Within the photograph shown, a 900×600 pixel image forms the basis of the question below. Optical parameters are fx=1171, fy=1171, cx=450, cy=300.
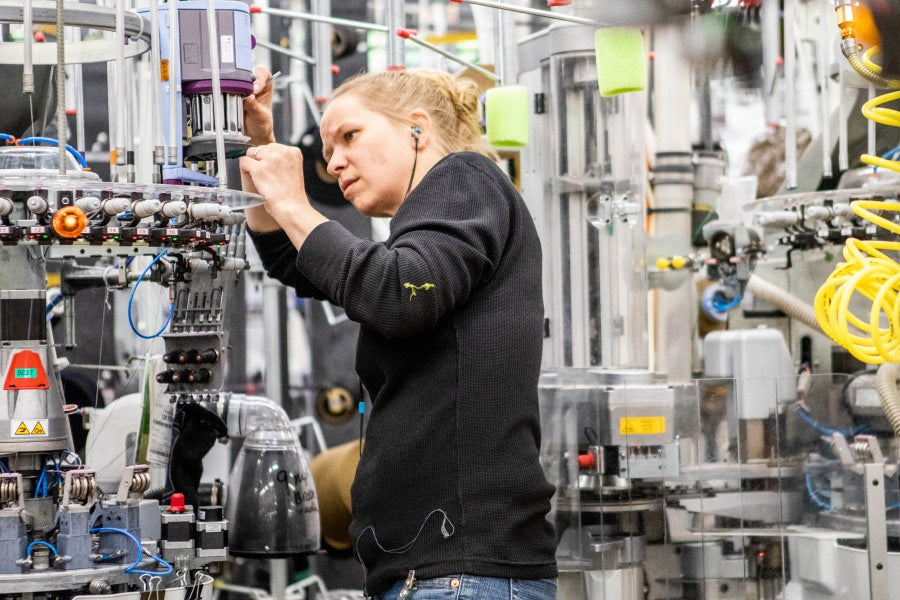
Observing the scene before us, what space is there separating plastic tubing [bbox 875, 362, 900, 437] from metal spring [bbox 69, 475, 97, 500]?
8.07ft

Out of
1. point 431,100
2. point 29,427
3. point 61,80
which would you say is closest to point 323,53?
point 29,427

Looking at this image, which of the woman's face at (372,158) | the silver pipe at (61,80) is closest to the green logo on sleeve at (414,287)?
the woman's face at (372,158)

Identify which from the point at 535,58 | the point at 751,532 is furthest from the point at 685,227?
the point at 751,532

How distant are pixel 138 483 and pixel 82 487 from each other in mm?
267

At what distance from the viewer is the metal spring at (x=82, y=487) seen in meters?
2.90

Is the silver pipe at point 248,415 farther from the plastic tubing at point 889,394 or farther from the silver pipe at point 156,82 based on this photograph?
the plastic tubing at point 889,394

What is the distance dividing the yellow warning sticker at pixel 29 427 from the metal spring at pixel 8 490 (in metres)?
0.12

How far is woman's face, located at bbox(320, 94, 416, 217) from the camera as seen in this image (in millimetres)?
1931

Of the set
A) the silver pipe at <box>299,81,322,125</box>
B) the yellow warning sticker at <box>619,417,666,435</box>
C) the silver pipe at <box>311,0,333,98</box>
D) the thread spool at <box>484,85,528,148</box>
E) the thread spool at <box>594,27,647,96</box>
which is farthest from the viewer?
the silver pipe at <box>299,81,322,125</box>

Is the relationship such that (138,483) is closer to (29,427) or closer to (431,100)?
(29,427)

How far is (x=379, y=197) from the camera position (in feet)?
6.37

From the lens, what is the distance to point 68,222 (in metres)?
2.50

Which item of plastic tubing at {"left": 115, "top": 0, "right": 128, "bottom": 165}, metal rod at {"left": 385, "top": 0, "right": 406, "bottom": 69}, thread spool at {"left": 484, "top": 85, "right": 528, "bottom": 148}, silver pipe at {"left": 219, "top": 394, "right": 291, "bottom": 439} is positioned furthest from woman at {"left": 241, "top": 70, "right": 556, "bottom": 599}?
silver pipe at {"left": 219, "top": 394, "right": 291, "bottom": 439}

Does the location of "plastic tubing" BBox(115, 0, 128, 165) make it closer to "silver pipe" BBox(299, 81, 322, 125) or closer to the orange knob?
the orange knob
